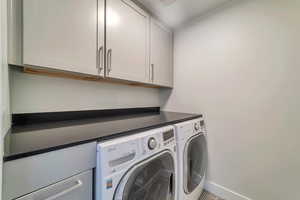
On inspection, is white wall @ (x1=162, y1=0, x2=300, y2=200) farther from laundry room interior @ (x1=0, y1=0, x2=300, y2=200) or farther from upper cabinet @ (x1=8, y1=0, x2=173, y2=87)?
upper cabinet @ (x1=8, y1=0, x2=173, y2=87)

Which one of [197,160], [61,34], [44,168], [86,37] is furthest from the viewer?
[197,160]

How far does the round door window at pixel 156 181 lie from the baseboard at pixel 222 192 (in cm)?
81

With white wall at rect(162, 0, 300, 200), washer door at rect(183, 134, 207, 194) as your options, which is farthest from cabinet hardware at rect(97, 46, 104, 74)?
white wall at rect(162, 0, 300, 200)

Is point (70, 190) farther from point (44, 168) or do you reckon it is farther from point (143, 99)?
point (143, 99)

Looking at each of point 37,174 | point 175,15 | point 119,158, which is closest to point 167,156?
point 119,158

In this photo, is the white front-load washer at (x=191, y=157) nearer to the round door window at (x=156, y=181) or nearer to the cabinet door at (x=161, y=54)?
the round door window at (x=156, y=181)

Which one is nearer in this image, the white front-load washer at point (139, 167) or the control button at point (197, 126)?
the white front-load washer at point (139, 167)

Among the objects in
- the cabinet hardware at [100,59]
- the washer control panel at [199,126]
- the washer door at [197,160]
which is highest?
the cabinet hardware at [100,59]

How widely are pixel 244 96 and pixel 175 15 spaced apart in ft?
4.16

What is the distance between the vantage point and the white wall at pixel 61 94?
90 cm

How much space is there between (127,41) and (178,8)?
767 mm

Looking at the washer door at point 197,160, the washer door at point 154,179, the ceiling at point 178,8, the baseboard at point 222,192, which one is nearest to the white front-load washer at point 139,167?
the washer door at point 154,179

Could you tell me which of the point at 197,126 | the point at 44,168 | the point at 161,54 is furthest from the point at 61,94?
the point at 197,126

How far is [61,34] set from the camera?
0.84 m
